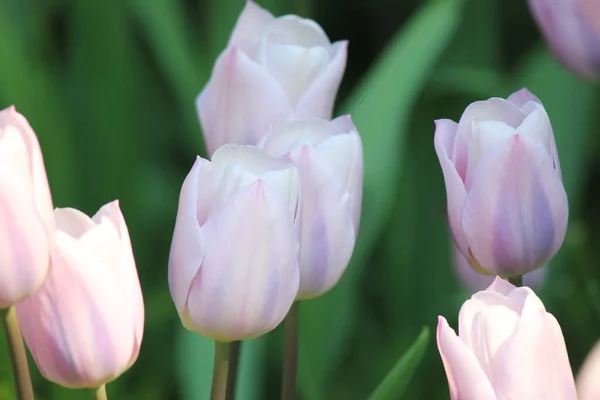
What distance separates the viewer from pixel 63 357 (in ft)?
1.26

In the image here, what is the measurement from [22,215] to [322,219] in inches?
4.8

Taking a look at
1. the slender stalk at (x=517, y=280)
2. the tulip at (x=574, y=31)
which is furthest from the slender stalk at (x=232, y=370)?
the tulip at (x=574, y=31)

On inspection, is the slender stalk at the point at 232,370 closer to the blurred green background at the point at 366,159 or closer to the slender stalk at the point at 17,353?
the slender stalk at the point at 17,353

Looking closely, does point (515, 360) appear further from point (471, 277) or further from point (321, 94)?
point (471, 277)

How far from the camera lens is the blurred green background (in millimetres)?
767

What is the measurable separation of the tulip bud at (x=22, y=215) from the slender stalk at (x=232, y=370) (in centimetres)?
10

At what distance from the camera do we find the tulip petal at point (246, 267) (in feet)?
1.23

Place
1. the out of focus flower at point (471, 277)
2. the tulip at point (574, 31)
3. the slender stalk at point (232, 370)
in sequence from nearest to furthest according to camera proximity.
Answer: the slender stalk at point (232, 370) → the tulip at point (574, 31) → the out of focus flower at point (471, 277)

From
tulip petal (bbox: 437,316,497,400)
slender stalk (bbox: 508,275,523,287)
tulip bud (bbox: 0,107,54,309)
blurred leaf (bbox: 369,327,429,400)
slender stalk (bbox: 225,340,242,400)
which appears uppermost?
tulip bud (bbox: 0,107,54,309)

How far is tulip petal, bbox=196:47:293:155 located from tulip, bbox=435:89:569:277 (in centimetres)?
9

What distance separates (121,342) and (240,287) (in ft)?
0.16

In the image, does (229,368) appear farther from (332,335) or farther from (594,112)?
(594,112)

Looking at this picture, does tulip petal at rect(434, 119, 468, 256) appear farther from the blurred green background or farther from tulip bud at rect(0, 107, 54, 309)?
the blurred green background

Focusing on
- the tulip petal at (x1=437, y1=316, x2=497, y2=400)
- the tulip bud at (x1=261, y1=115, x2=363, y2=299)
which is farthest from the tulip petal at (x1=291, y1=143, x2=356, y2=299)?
the tulip petal at (x1=437, y1=316, x2=497, y2=400)
